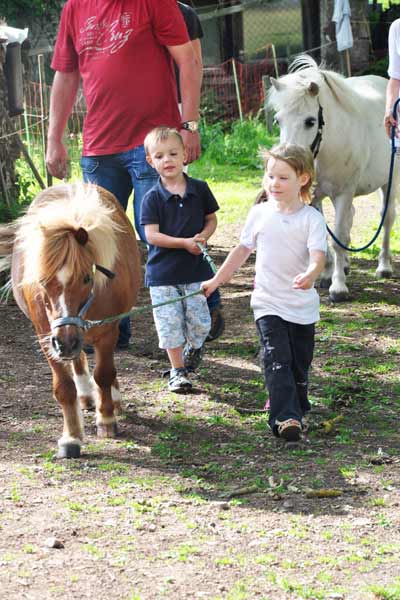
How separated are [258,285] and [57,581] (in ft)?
6.12

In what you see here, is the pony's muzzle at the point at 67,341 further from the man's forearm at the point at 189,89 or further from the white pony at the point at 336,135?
the white pony at the point at 336,135

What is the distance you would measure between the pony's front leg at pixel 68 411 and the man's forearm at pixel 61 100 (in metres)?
1.81

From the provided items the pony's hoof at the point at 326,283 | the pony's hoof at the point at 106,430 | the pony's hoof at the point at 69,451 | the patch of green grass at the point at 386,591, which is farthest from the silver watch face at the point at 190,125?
the patch of green grass at the point at 386,591

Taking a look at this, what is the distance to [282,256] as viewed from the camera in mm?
4492

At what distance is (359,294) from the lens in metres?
7.79

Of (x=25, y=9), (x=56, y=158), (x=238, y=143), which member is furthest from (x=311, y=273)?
(x=25, y=9)

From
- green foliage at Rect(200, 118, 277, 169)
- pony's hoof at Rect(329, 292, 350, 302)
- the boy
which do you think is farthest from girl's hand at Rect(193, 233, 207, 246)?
green foliage at Rect(200, 118, 277, 169)

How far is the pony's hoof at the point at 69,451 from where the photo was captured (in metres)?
4.43

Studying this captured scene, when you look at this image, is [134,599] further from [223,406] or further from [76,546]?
[223,406]

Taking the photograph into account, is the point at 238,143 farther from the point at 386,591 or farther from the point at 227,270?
the point at 386,591

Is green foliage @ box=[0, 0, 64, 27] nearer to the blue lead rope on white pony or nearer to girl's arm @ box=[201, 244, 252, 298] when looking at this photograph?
the blue lead rope on white pony

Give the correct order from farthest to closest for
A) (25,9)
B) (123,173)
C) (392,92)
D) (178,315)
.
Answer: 1. (25,9)
2. (392,92)
3. (123,173)
4. (178,315)

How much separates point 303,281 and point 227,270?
42cm

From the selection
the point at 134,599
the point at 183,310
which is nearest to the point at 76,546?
the point at 134,599
